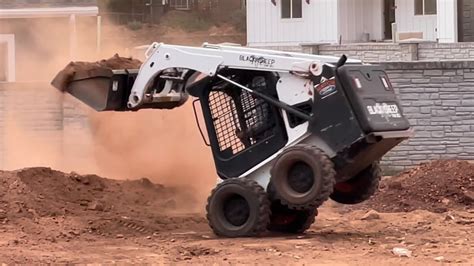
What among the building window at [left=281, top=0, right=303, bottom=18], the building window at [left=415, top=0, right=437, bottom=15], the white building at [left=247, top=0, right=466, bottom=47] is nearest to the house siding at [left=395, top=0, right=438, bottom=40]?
the white building at [left=247, top=0, right=466, bottom=47]

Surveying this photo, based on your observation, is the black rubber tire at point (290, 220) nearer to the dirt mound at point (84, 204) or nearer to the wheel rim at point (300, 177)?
the wheel rim at point (300, 177)

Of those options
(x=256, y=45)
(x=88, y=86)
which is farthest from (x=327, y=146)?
(x=256, y=45)

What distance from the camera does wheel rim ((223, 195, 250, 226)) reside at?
13.3 metres

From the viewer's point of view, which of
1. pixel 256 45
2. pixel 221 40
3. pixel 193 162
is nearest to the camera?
pixel 193 162

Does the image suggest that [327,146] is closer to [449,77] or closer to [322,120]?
[322,120]

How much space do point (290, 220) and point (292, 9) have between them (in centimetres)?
2506

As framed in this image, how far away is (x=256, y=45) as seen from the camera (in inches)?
1485

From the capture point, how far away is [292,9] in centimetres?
3841

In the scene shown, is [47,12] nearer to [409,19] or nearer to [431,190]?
[409,19]

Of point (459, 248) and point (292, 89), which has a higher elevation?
point (292, 89)

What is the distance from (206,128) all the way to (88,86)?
6.14 feet

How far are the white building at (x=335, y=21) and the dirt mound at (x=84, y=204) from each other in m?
21.5

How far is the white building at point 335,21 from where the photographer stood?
37500 millimetres

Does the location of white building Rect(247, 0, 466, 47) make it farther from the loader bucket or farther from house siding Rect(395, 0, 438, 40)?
the loader bucket
